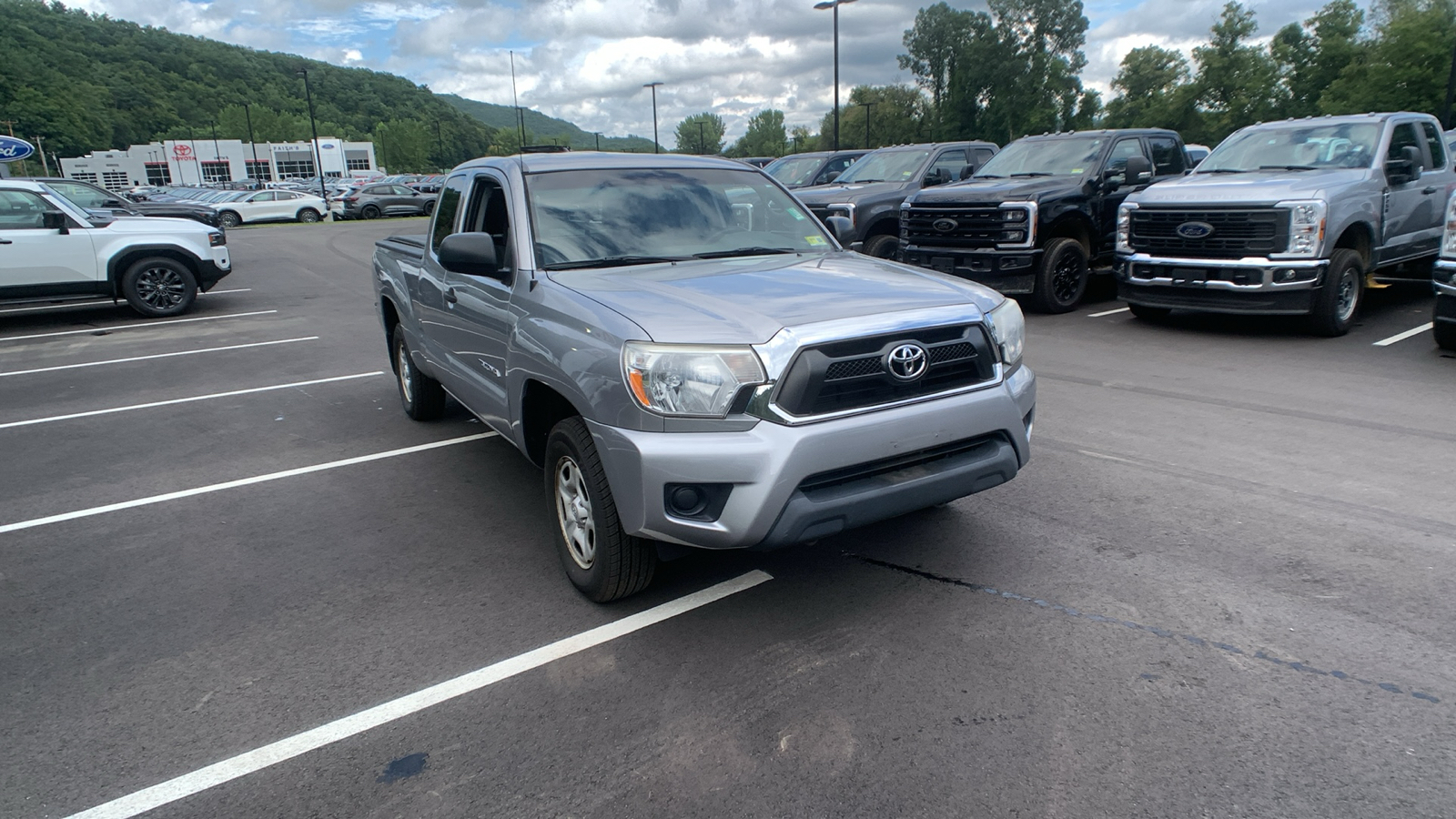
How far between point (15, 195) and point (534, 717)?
12.1 metres

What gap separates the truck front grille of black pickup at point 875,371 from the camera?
309cm

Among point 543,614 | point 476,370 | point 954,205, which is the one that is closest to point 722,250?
point 476,370

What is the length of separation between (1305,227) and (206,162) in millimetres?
124734

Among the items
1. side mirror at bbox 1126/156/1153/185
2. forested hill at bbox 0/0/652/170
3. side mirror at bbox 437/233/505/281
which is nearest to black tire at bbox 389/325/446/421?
side mirror at bbox 437/233/505/281

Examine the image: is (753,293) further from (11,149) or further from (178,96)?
(178,96)

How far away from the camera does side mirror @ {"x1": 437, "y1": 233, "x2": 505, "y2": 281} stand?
3850 millimetres

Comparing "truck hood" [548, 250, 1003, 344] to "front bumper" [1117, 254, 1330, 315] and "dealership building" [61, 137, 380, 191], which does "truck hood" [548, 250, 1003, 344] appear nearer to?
"front bumper" [1117, 254, 1330, 315]

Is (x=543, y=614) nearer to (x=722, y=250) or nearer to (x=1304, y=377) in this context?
(x=722, y=250)

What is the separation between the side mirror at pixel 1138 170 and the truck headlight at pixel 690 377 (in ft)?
29.6

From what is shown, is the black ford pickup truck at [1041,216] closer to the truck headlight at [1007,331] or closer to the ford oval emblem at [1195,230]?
the ford oval emblem at [1195,230]

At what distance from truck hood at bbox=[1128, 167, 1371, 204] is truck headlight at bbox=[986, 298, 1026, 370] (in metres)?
6.15

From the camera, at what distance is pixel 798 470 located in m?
3.02

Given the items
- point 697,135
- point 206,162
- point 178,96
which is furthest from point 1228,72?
point 178,96

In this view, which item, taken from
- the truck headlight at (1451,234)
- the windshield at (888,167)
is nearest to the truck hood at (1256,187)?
the truck headlight at (1451,234)
